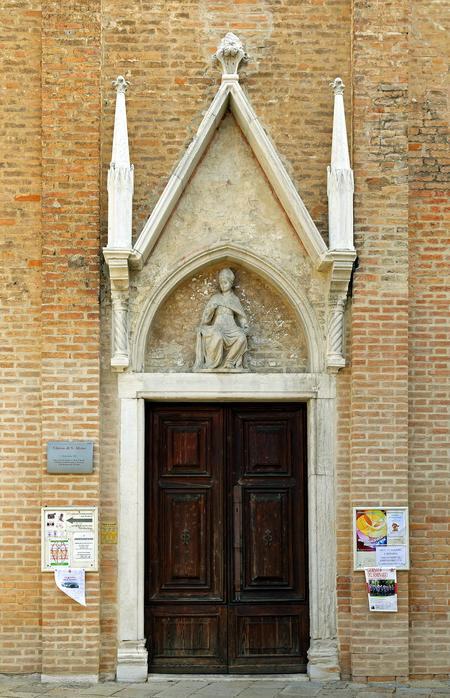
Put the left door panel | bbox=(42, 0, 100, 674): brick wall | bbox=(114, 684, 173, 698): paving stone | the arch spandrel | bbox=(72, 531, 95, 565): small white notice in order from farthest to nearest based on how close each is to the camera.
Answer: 1. the arch spandrel
2. the left door panel
3. bbox=(72, 531, 95, 565): small white notice
4. bbox=(42, 0, 100, 674): brick wall
5. bbox=(114, 684, 173, 698): paving stone

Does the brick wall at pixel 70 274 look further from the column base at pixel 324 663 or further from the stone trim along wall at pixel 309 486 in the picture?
the column base at pixel 324 663

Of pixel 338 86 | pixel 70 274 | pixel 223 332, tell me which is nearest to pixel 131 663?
pixel 223 332

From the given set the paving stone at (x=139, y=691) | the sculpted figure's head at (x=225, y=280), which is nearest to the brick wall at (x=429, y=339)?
the sculpted figure's head at (x=225, y=280)

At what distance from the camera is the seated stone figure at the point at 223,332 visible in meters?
10.2

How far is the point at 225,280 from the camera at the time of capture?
10336 millimetres

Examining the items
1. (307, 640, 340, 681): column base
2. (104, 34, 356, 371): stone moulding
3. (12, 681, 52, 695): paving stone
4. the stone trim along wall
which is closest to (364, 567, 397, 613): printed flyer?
the stone trim along wall

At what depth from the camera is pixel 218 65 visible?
10.4 m

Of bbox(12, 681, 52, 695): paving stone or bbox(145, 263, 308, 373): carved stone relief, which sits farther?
bbox(145, 263, 308, 373): carved stone relief

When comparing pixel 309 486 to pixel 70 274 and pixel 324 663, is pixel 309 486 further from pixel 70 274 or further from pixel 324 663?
pixel 70 274

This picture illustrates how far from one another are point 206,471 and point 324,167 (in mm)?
3101

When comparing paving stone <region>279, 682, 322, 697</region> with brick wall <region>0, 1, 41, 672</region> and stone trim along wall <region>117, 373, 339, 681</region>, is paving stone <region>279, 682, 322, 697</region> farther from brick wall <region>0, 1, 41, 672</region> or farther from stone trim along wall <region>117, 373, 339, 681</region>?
brick wall <region>0, 1, 41, 672</region>

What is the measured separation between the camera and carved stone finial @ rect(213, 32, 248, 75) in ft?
33.5

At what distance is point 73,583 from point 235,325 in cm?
282

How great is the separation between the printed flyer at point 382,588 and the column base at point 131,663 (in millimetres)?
2129
